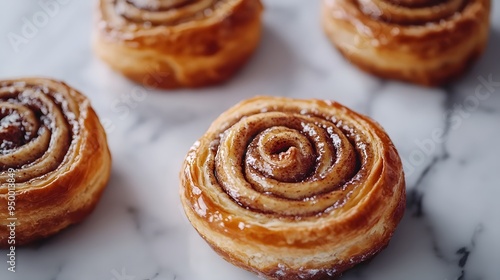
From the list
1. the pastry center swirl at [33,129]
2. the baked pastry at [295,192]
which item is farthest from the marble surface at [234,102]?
the pastry center swirl at [33,129]

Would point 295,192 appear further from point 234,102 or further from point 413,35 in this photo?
point 413,35

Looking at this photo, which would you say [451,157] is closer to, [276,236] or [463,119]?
[463,119]

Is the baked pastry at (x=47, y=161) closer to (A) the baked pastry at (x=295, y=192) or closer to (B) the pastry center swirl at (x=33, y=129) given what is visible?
(B) the pastry center swirl at (x=33, y=129)

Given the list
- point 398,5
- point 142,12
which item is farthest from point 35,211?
point 398,5

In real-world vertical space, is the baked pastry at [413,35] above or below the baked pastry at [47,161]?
above

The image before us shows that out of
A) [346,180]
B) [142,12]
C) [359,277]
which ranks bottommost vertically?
[359,277]

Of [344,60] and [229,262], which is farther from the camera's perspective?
[344,60]

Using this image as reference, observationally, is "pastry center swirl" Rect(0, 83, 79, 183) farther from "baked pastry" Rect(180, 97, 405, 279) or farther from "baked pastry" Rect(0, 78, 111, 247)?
"baked pastry" Rect(180, 97, 405, 279)

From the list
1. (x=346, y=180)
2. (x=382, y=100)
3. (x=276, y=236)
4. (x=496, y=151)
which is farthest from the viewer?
(x=382, y=100)
